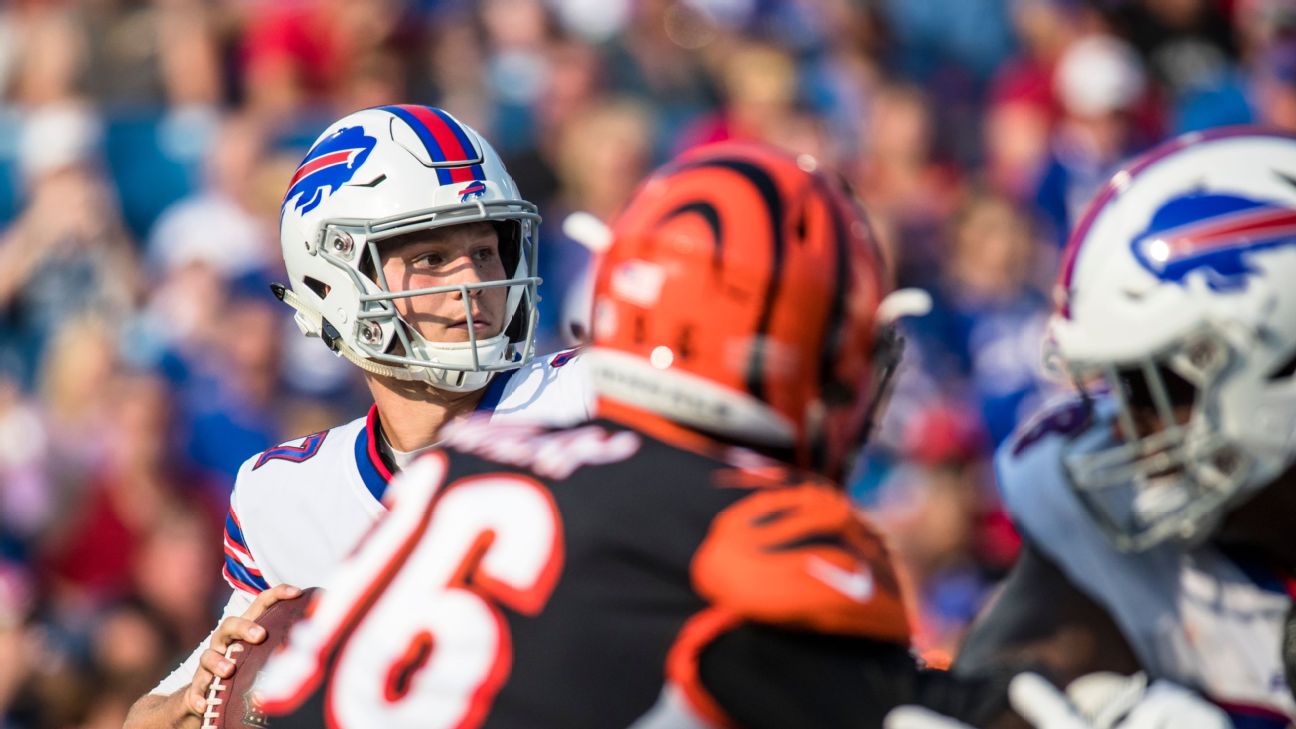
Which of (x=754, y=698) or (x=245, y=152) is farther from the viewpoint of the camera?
(x=245, y=152)

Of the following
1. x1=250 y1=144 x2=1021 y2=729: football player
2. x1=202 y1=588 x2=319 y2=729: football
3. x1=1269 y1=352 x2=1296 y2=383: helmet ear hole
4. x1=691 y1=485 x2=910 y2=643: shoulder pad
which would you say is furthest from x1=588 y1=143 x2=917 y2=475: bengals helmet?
x1=202 y1=588 x2=319 y2=729: football

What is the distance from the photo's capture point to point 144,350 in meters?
7.52

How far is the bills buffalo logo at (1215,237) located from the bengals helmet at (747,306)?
52 centimetres

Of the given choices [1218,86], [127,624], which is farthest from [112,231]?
[1218,86]

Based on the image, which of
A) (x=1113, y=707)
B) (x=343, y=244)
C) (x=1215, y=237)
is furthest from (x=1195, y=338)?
(x=343, y=244)

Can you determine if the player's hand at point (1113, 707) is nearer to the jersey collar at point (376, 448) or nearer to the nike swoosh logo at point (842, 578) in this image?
the nike swoosh logo at point (842, 578)

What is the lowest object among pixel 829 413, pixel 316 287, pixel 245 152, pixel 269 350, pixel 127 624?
pixel 127 624

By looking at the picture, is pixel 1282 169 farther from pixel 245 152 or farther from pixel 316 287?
pixel 245 152

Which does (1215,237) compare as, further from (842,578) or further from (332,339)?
(332,339)

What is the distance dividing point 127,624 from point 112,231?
2200 millimetres

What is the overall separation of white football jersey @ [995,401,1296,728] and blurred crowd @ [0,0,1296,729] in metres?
3.19

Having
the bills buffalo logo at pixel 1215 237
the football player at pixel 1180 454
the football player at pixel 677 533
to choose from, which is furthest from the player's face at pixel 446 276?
the bills buffalo logo at pixel 1215 237

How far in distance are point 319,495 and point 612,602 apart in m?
1.55

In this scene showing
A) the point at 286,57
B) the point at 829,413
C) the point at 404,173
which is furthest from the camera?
the point at 286,57
